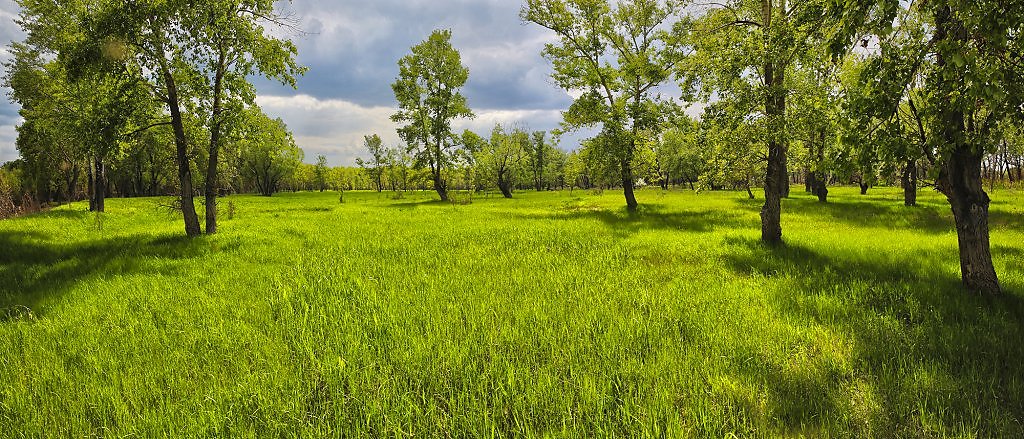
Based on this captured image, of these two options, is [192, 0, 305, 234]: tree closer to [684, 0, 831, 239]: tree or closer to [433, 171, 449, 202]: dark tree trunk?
[684, 0, 831, 239]: tree

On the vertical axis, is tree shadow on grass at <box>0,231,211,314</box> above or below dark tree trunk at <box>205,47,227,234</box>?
below

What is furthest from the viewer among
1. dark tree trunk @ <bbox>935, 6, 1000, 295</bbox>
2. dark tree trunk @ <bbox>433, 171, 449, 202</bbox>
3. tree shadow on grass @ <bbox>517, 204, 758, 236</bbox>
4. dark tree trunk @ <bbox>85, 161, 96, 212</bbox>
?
dark tree trunk @ <bbox>433, 171, 449, 202</bbox>

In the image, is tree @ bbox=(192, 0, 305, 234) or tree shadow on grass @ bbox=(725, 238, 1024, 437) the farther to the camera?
tree @ bbox=(192, 0, 305, 234)

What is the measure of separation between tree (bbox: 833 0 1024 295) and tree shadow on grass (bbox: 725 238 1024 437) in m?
1.08

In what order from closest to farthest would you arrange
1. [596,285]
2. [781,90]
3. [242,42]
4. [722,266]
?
[596,285]
[722,266]
[781,90]
[242,42]

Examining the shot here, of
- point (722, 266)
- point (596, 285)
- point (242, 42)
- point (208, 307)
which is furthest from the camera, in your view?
point (242, 42)

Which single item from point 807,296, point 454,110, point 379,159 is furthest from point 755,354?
point 379,159

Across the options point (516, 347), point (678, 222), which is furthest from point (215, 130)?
point (678, 222)

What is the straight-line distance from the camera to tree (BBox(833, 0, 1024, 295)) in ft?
14.0

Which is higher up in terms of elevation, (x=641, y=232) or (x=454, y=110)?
(x=454, y=110)

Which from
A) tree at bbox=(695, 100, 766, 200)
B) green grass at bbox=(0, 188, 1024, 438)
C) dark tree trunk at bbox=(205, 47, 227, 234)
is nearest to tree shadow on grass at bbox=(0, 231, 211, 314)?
green grass at bbox=(0, 188, 1024, 438)

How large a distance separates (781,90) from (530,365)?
1048 cm

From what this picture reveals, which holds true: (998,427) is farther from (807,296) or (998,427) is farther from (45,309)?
(45,309)

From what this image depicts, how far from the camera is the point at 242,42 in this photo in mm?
13000
